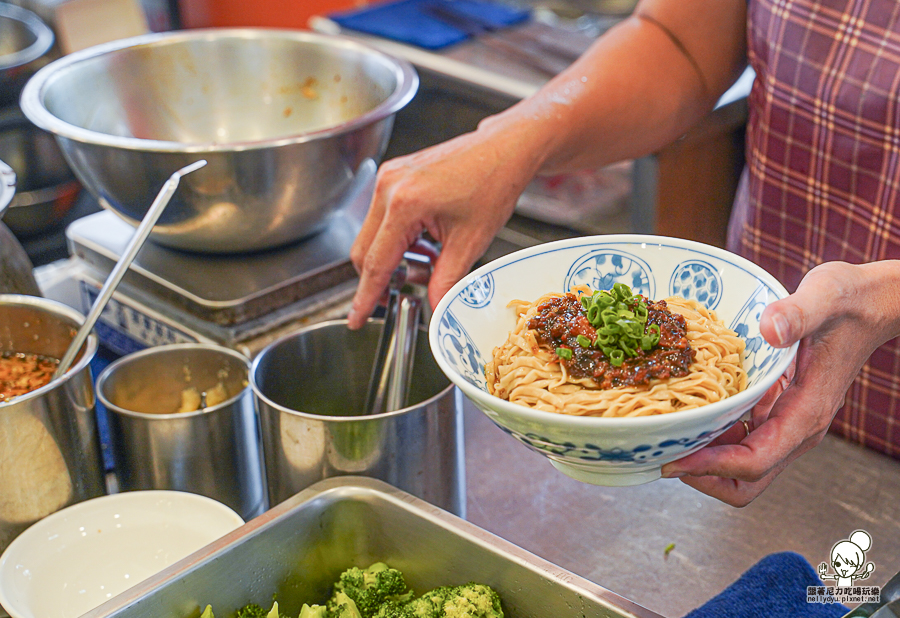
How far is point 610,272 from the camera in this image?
107cm

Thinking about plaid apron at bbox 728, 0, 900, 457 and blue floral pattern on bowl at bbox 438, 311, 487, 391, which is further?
plaid apron at bbox 728, 0, 900, 457

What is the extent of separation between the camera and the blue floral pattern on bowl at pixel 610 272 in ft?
3.50

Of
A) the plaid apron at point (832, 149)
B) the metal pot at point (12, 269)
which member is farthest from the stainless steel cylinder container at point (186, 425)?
the plaid apron at point (832, 149)

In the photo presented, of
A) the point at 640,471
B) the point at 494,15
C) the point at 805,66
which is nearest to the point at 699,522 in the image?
the point at 640,471

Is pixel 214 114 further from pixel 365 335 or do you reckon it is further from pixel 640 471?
pixel 640 471

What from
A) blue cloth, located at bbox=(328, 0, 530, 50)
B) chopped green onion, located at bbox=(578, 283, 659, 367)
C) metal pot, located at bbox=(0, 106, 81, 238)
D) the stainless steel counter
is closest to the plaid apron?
the stainless steel counter

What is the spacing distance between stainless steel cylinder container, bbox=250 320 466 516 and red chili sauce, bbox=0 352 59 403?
33cm

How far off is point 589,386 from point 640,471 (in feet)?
0.33

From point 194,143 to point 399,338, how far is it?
636mm

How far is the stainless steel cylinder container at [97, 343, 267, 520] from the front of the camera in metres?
1.17

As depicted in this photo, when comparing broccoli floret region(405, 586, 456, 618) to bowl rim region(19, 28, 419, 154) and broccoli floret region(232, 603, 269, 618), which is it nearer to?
broccoli floret region(232, 603, 269, 618)

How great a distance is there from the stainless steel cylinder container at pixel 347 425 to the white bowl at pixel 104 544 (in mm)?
118

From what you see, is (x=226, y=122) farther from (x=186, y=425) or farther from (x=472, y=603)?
(x=472, y=603)

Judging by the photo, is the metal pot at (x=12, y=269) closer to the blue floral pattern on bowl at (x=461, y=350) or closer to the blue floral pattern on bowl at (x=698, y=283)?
the blue floral pattern on bowl at (x=461, y=350)
